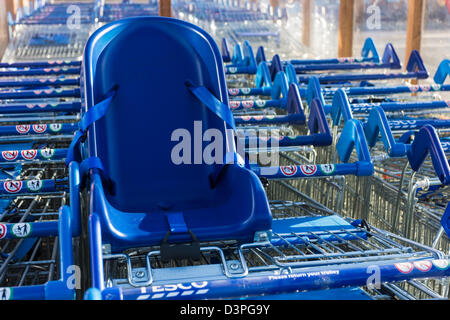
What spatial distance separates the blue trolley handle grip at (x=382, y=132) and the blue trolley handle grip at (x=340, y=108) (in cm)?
12

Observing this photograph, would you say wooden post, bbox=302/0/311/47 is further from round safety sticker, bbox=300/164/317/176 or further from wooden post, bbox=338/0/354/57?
round safety sticker, bbox=300/164/317/176

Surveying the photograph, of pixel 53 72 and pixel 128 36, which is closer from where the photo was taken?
pixel 128 36

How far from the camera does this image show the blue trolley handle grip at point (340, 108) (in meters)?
3.53

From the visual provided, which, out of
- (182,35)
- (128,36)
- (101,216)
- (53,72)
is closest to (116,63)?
(128,36)

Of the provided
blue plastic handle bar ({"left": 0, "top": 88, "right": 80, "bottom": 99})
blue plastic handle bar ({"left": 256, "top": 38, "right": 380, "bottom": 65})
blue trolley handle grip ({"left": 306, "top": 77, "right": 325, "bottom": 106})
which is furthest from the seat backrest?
blue plastic handle bar ({"left": 256, "top": 38, "right": 380, "bottom": 65})

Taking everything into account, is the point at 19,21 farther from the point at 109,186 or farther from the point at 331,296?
the point at 331,296

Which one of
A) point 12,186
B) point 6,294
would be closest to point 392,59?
point 12,186

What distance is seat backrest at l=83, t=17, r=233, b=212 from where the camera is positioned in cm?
255

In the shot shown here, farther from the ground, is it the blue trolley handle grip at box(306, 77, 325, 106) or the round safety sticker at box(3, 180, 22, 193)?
the blue trolley handle grip at box(306, 77, 325, 106)

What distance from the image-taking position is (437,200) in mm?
3186

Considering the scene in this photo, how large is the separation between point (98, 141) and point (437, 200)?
1.73 metres

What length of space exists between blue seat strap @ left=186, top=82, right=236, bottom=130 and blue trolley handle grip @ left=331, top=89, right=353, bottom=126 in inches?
42.9

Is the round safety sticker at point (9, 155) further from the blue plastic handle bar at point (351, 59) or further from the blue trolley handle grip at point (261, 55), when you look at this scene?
the blue plastic handle bar at point (351, 59)

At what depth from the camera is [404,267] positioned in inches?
68.2
